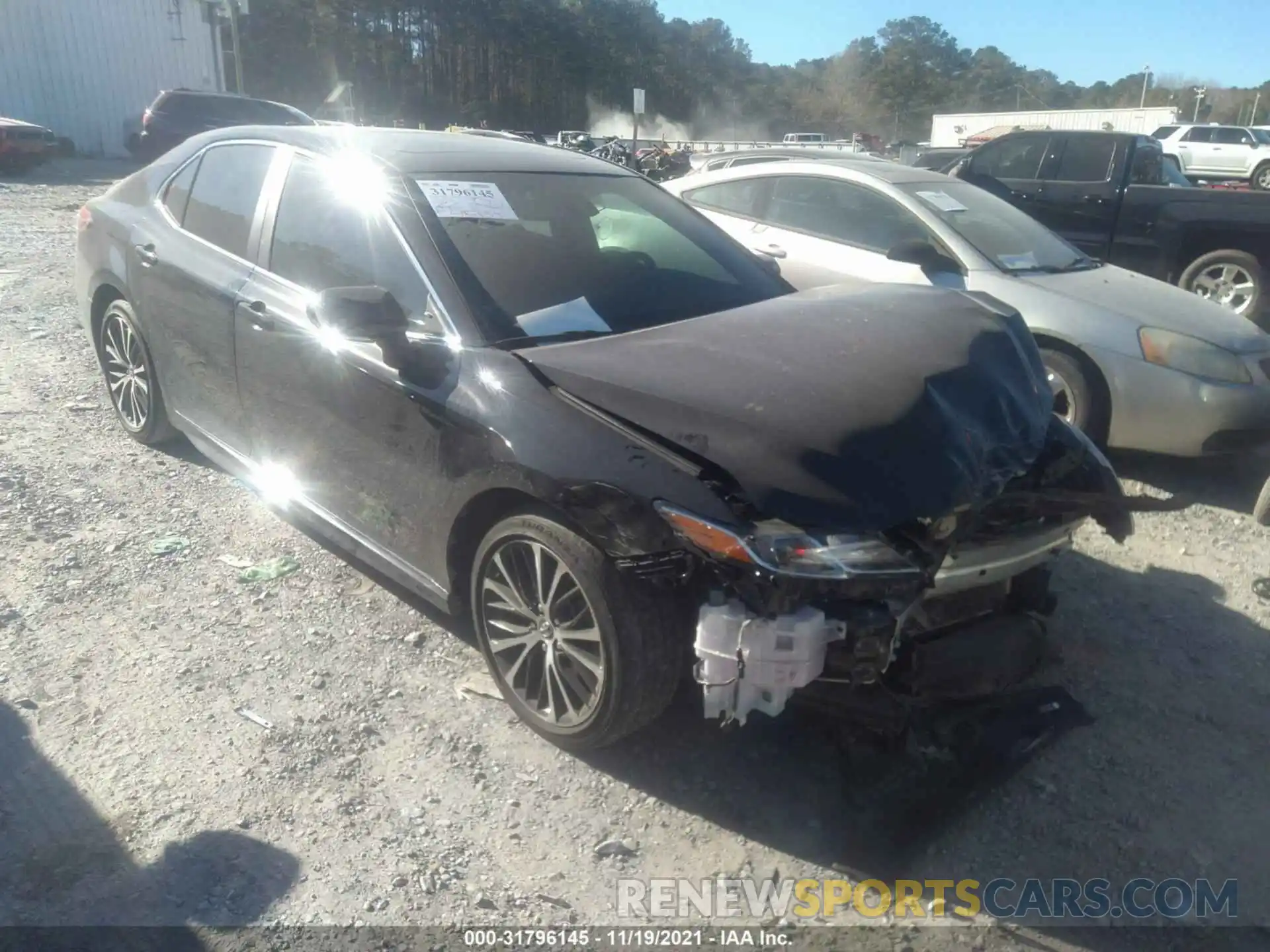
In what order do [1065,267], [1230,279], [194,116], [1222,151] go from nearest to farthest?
1. [1065,267]
2. [1230,279]
3. [194,116]
4. [1222,151]

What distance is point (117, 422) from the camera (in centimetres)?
550

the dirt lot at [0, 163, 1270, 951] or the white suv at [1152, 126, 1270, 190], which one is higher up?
the white suv at [1152, 126, 1270, 190]

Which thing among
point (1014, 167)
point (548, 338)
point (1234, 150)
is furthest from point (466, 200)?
point (1234, 150)

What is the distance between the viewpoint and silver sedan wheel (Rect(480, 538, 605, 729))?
2.80 metres

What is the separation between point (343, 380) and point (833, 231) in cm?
384

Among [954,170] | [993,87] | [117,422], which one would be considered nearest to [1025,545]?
[117,422]

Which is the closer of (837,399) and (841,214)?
(837,399)

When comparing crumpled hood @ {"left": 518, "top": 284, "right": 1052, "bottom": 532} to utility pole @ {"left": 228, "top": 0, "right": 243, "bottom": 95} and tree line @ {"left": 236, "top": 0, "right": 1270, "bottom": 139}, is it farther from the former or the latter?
tree line @ {"left": 236, "top": 0, "right": 1270, "bottom": 139}

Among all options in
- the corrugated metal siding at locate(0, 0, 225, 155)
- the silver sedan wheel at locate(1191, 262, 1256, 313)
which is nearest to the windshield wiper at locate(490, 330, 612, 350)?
the silver sedan wheel at locate(1191, 262, 1256, 313)

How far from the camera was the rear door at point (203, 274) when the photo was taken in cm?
399

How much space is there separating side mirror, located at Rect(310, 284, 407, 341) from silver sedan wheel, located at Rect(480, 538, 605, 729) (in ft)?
2.53

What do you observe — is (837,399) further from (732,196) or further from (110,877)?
(732,196)

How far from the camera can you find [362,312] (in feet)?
9.69

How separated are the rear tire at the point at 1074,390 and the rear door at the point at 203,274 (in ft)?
13.3
